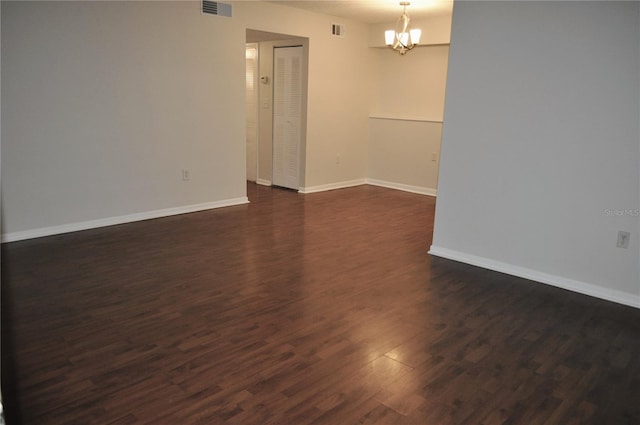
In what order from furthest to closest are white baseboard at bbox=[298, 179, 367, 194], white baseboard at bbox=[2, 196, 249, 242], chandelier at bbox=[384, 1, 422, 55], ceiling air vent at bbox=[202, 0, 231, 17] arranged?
white baseboard at bbox=[298, 179, 367, 194]
chandelier at bbox=[384, 1, 422, 55]
ceiling air vent at bbox=[202, 0, 231, 17]
white baseboard at bbox=[2, 196, 249, 242]

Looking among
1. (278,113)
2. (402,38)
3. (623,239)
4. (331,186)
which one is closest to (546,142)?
(623,239)

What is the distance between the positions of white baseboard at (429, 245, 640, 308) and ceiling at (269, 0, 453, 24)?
3.05 meters

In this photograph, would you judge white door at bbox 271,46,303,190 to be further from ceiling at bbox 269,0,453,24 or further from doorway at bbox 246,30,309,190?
ceiling at bbox 269,0,453,24

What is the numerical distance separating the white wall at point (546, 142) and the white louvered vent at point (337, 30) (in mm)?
3098

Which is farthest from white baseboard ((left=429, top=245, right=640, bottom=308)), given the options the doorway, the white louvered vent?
the white louvered vent

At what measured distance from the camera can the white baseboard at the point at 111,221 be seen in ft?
14.7

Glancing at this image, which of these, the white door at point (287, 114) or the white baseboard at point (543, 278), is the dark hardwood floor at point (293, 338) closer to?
the white baseboard at point (543, 278)

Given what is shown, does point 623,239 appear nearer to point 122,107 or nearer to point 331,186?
point 331,186

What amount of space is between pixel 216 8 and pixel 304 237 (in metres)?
2.78

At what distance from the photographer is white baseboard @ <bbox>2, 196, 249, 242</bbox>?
447cm

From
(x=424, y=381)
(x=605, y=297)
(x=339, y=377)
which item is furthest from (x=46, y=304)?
(x=605, y=297)

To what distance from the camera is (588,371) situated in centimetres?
263

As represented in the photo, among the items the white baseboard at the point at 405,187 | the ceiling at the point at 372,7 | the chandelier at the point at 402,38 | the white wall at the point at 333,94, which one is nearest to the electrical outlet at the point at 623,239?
the chandelier at the point at 402,38

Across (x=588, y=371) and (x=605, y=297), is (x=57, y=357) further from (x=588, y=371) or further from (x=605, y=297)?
(x=605, y=297)
